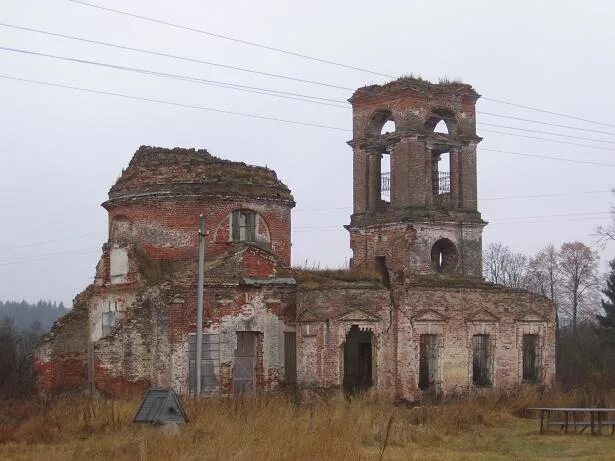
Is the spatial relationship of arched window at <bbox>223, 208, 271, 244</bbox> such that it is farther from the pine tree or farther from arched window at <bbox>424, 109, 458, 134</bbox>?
the pine tree

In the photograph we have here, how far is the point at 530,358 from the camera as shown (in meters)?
26.2

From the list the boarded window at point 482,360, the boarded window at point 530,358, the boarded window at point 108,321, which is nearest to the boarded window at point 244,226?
the boarded window at point 108,321

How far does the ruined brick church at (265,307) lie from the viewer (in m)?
22.1

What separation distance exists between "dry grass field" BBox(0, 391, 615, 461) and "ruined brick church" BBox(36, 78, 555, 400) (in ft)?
7.80

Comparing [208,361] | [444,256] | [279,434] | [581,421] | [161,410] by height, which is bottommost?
[581,421]

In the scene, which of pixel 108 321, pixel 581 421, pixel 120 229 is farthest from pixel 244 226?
pixel 581 421

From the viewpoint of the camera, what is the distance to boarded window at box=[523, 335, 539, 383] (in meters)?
25.7

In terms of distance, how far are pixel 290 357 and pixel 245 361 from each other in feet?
3.79

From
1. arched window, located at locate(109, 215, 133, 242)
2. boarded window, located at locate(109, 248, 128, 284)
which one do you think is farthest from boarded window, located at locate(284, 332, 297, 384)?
arched window, located at locate(109, 215, 133, 242)

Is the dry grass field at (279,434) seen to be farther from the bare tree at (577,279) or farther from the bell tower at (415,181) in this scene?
the bare tree at (577,279)

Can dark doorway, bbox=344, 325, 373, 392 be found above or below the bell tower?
below

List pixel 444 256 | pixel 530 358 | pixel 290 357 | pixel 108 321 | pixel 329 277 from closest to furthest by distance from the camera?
pixel 290 357 < pixel 329 277 < pixel 108 321 < pixel 530 358 < pixel 444 256

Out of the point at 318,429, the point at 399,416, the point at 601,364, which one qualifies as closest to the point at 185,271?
the point at 399,416

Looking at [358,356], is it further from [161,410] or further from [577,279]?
[577,279]
